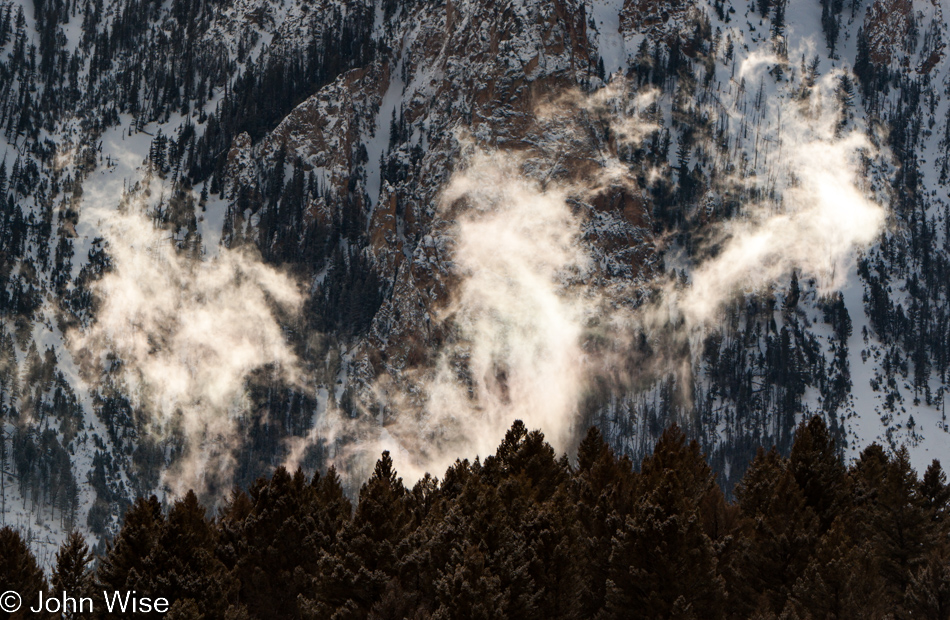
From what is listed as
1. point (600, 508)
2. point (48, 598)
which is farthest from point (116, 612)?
point (600, 508)

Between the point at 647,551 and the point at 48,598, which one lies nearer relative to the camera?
the point at 647,551

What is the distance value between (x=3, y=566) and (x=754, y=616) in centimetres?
4088

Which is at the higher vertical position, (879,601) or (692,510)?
(692,510)

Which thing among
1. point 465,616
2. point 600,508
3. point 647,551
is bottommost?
point 465,616

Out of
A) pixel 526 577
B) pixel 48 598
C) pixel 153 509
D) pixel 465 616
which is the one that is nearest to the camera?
pixel 465 616

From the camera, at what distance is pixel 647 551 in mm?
57656

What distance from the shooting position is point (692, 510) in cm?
6162

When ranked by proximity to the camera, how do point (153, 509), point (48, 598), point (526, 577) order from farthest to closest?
point (153, 509), point (48, 598), point (526, 577)

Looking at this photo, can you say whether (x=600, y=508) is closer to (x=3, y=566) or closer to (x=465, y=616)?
(x=465, y=616)

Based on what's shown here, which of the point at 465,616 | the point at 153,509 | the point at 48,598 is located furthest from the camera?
the point at 153,509

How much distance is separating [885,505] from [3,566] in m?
Answer: 53.0

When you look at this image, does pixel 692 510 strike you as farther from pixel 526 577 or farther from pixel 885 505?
pixel 885 505

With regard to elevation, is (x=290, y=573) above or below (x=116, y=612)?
above

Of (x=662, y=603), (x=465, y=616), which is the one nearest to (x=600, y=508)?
(x=662, y=603)
